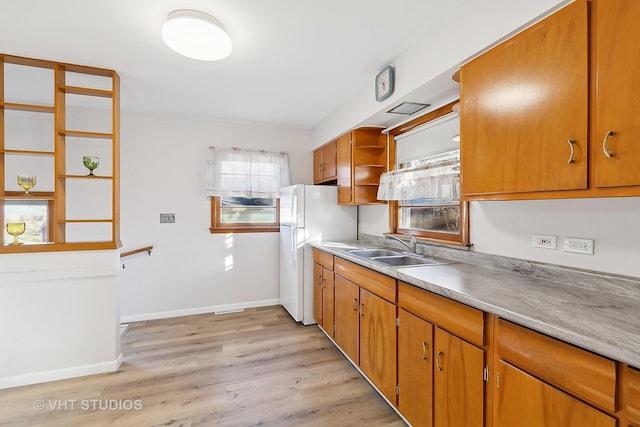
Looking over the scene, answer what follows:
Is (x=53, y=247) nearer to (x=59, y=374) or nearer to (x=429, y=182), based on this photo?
(x=59, y=374)

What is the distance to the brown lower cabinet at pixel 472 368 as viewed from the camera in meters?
0.87

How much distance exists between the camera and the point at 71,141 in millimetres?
3246

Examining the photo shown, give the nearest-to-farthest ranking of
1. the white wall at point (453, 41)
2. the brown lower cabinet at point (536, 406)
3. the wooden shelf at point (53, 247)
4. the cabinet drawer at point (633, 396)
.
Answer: the cabinet drawer at point (633, 396), the brown lower cabinet at point (536, 406), the white wall at point (453, 41), the wooden shelf at point (53, 247)

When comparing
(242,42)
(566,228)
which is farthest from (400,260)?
(242,42)

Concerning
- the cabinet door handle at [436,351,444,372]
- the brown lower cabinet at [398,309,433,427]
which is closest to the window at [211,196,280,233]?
the brown lower cabinet at [398,309,433,427]

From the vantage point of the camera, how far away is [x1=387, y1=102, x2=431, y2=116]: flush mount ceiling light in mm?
2307

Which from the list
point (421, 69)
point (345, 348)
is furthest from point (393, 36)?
point (345, 348)

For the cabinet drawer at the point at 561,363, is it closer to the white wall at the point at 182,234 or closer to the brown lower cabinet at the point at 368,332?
the brown lower cabinet at the point at 368,332

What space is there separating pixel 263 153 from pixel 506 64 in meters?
3.03

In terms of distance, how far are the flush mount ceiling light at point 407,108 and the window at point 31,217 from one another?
12.1 ft

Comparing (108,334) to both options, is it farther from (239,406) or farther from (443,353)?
(443,353)

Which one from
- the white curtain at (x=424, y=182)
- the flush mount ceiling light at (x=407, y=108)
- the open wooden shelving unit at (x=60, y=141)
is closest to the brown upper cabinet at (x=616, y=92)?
the white curtain at (x=424, y=182)

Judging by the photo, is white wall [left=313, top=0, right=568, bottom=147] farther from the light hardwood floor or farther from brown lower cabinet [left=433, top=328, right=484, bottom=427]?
the light hardwood floor

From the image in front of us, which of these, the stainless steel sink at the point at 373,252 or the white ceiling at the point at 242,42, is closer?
the white ceiling at the point at 242,42
